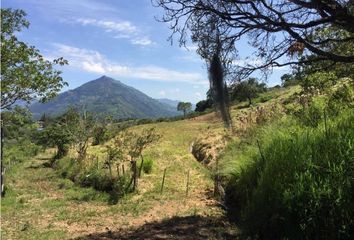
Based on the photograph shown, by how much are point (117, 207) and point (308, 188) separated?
7.98 meters

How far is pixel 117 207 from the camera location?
13.3 meters

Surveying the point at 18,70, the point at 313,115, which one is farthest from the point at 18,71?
the point at 313,115

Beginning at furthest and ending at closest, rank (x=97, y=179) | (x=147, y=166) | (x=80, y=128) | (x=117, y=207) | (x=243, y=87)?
(x=80, y=128) → (x=147, y=166) → (x=97, y=179) → (x=117, y=207) → (x=243, y=87)

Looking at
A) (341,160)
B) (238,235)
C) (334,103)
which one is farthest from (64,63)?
(341,160)

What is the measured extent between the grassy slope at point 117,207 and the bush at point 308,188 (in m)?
1.17

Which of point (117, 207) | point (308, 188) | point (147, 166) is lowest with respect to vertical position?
point (117, 207)

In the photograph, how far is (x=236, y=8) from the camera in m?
7.88

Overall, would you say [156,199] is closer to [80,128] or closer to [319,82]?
[319,82]

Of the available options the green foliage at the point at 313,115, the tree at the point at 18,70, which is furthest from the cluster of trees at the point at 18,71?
the green foliage at the point at 313,115

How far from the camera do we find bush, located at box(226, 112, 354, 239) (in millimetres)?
5875

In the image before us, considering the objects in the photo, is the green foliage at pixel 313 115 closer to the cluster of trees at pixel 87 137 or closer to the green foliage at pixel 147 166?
the cluster of trees at pixel 87 137

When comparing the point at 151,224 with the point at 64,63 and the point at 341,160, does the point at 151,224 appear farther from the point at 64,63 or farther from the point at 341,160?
the point at 64,63

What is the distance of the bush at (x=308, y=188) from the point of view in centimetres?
588

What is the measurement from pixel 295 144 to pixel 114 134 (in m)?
17.6
